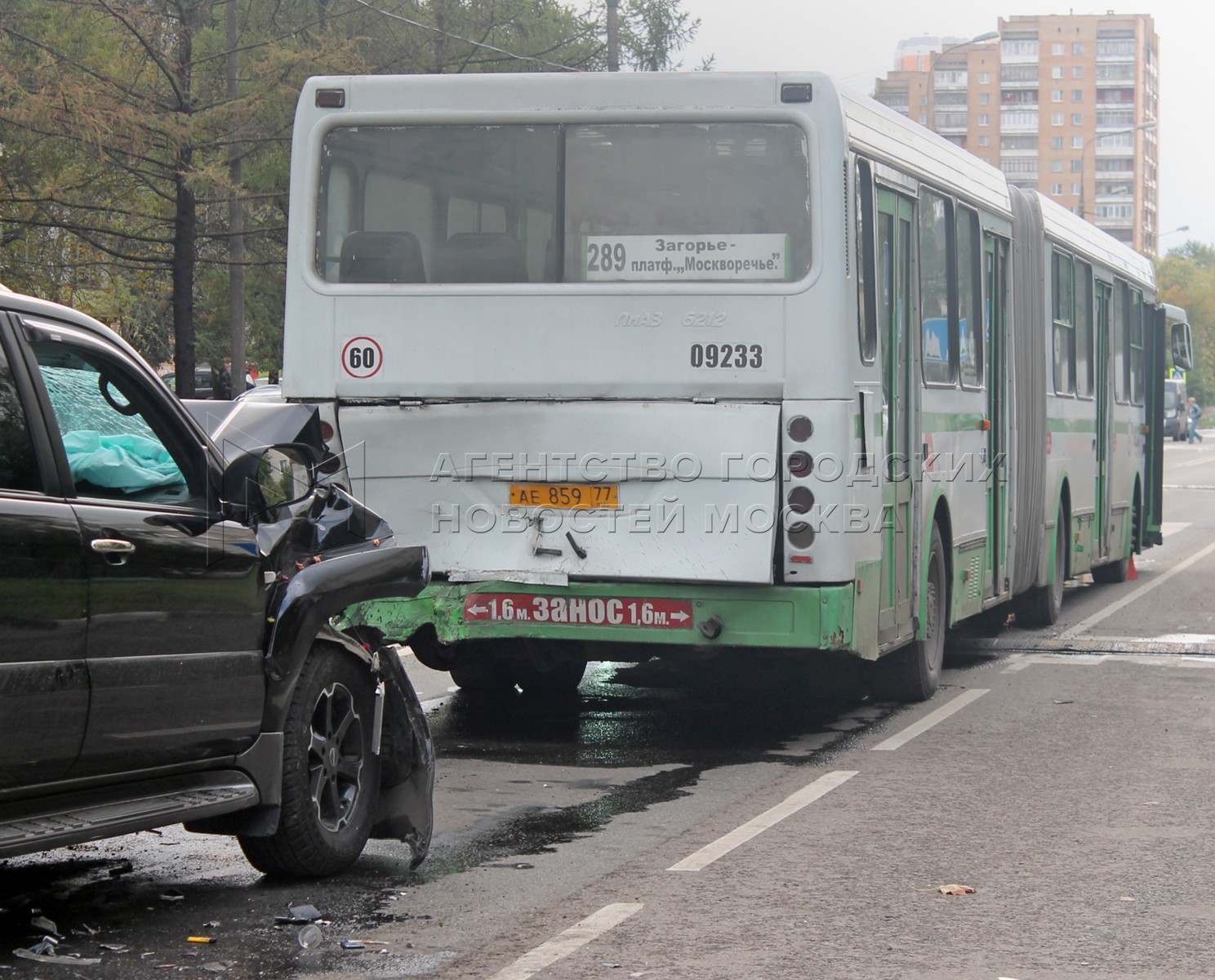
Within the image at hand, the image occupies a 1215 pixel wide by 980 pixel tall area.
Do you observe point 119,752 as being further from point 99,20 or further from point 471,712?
point 99,20

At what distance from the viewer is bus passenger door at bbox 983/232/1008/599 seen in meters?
12.4

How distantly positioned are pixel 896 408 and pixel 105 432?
5305mm

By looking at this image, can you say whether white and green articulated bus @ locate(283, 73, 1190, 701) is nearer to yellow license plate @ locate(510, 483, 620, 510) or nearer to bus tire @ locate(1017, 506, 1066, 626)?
yellow license plate @ locate(510, 483, 620, 510)

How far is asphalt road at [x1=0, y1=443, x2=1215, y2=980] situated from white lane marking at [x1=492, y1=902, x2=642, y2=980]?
1 cm

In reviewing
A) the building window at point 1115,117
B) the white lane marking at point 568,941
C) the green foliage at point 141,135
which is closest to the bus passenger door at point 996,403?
the white lane marking at point 568,941

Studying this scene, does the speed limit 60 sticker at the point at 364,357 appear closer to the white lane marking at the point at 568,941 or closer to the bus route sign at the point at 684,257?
the bus route sign at the point at 684,257

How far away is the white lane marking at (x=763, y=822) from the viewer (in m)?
6.60

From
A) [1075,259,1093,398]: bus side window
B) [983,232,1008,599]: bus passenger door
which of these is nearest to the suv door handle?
[983,232,1008,599]: bus passenger door

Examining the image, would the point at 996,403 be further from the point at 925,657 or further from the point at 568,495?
the point at 568,495

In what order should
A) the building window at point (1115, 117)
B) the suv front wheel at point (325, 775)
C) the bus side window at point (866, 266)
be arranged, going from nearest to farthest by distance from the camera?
the suv front wheel at point (325, 775) < the bus side window at point (866, 266) < the building window at point (1115, 117)

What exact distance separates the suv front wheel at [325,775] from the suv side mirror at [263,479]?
0.57m

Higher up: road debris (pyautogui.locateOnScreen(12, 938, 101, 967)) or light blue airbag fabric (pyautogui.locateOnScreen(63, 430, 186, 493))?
light blue airbag fabric (pyautogui.locateOnScreen(63, 430, 186, 493))

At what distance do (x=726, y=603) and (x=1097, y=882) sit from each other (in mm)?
2819

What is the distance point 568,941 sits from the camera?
5438mm
